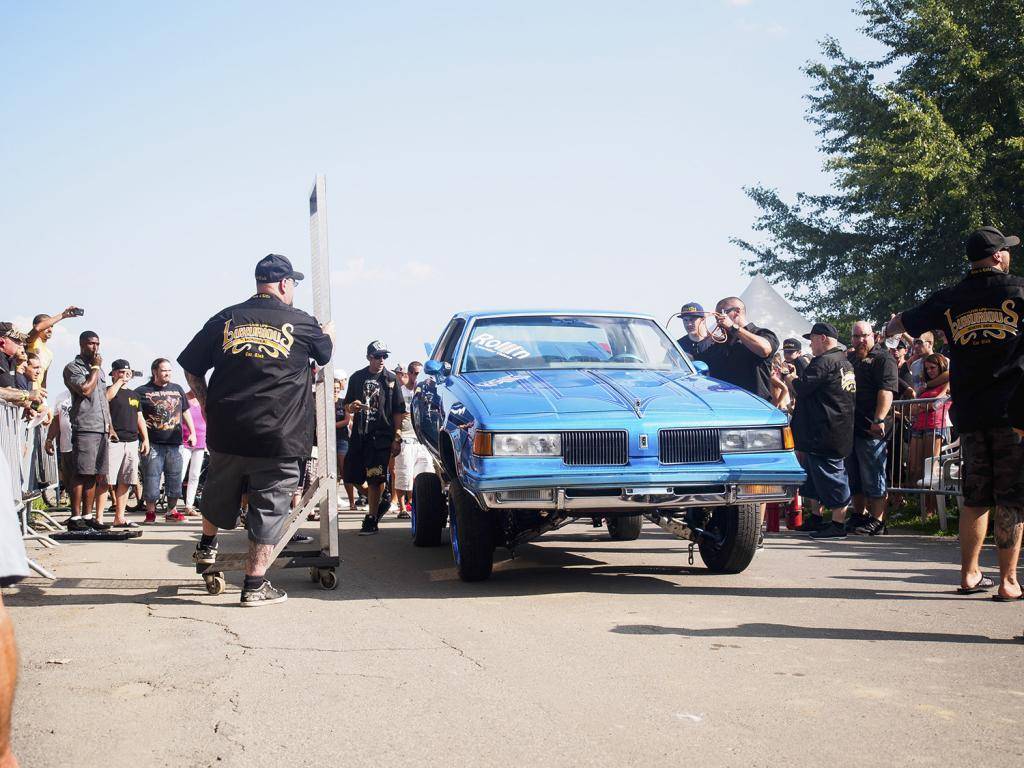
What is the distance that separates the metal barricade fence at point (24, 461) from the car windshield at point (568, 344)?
3.49 m

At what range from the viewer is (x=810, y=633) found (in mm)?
5719

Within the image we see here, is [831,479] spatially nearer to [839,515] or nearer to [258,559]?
[839,515]

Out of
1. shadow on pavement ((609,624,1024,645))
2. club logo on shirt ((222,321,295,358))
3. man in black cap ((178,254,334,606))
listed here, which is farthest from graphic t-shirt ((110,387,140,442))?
shadow on pavement ((609,624,1024,645))

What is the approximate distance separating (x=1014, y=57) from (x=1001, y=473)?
21.9 m

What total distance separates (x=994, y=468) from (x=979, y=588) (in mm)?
926

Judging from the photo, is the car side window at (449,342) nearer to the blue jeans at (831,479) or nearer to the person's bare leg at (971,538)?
the blue jeans at (831,479)

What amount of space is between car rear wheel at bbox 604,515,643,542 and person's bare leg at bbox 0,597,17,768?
8.14 metres

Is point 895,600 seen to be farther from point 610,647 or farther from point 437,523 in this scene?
point 437,523

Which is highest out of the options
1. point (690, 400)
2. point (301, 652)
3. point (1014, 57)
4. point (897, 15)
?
point (897, 15)

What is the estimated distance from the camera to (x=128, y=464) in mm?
13367

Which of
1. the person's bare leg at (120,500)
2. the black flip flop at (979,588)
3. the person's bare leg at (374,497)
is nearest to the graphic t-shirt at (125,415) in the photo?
the person's bare leg at (120,500)

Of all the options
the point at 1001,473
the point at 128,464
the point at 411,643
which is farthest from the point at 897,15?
the point at 411,643

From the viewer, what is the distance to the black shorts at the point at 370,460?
11.8 meters

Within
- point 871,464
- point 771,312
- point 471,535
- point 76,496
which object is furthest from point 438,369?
point 771,312
